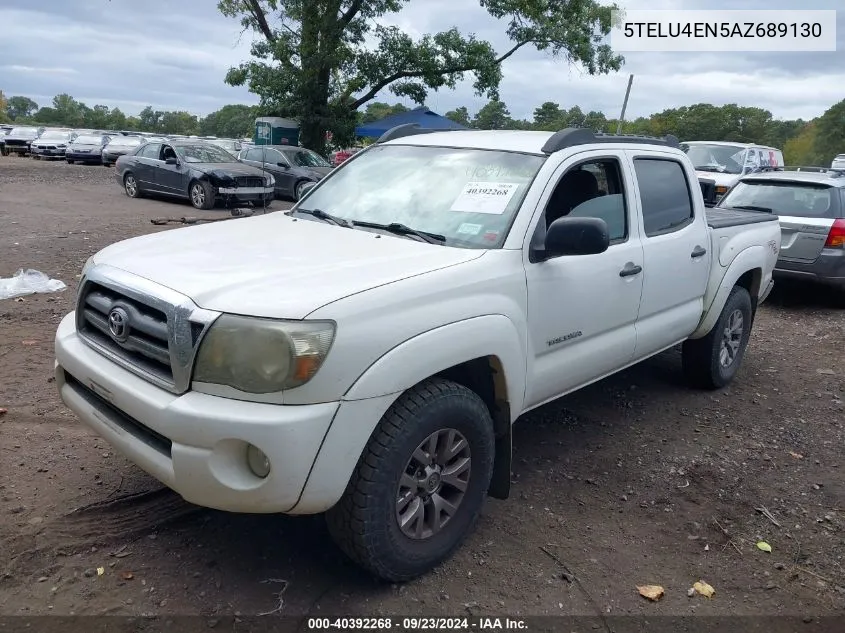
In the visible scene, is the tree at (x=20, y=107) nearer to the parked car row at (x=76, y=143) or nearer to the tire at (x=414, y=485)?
the parked car row at (x=76, y=143)

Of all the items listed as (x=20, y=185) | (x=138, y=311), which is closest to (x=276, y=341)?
(x=138, y=311)

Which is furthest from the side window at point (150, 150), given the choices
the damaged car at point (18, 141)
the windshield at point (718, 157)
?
the damaged car at point (18, 141)

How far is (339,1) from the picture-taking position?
21.5 m

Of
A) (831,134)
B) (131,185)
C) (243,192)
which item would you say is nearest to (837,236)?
(243,192)

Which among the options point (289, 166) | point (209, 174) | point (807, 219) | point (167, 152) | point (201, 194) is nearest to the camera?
point (807, 219)

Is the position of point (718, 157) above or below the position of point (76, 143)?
above

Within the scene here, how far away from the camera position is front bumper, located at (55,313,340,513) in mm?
2430

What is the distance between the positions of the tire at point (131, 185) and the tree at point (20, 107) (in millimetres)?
91591

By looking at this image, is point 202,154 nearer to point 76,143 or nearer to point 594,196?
point 594,196

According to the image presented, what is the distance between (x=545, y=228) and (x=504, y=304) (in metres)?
0.57

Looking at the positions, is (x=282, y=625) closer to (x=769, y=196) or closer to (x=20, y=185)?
(x=769, y=196)

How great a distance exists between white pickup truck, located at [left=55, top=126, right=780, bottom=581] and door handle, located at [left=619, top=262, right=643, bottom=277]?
0.07 ft

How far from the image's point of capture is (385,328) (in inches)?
104

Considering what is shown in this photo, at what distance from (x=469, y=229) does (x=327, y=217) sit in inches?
36.0
